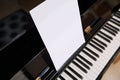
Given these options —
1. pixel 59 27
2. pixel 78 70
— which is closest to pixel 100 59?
pixel 78 70

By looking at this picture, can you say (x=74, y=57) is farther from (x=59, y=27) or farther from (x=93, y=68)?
(x=59, y=27)

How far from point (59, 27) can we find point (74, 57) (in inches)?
11.6

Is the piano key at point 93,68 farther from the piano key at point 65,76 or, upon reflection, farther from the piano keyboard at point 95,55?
the piano key at point 65,76

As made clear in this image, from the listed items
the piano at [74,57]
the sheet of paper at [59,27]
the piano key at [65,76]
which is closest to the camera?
the sheet of paper at [59,27]

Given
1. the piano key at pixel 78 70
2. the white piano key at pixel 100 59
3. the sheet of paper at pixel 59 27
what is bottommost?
the white piano key at pixel 100 59

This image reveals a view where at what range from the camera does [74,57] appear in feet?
3.62

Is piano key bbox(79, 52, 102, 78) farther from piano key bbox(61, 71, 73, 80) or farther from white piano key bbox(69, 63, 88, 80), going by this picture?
piano key bbox(61, 71, 73, 80)

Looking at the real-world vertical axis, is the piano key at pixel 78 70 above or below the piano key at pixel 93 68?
above

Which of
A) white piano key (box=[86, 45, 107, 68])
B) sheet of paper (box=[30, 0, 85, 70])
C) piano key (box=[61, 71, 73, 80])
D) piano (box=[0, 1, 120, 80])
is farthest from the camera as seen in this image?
white piano key (box=[86, 45, 107, 68])

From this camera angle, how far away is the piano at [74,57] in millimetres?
902

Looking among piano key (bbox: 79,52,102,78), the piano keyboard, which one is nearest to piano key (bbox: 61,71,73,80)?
the piano keyboard

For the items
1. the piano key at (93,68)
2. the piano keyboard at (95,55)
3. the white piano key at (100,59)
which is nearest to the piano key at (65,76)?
the piano keyboard at (95,55)

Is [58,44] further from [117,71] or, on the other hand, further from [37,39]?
[117,71]

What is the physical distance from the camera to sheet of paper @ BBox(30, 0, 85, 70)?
0.79 meters
